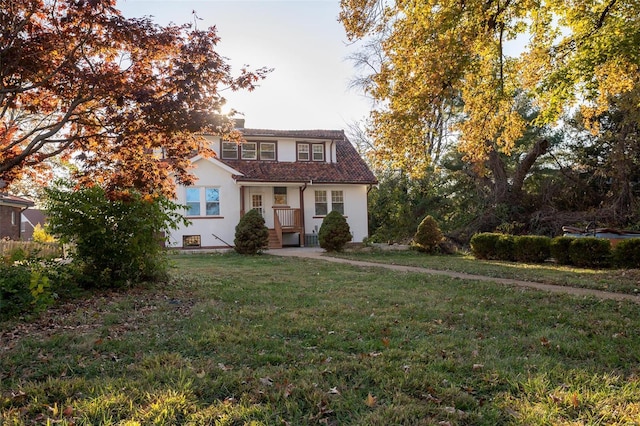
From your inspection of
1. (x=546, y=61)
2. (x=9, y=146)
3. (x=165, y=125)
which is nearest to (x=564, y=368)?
(x=165, y=125)

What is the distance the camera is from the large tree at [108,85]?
5.75m

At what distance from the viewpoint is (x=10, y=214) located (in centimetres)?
2553

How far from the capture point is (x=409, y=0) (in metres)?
8.94

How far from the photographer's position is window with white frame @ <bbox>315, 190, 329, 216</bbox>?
75.8ft

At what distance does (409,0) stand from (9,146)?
7.63 metres

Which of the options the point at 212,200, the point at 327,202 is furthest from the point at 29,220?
the point at 327,202

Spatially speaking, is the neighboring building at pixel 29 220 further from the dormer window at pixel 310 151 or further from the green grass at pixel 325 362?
the green grass at pixel 325 362

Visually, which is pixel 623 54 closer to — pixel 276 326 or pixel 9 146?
pixel 276 326

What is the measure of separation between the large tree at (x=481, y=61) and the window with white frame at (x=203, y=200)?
1234 cm

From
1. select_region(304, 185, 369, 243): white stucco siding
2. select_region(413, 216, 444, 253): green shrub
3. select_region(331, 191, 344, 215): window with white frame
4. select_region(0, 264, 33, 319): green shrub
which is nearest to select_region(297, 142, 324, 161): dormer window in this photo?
select_region(304, 185, 369, 243): white stucco siding

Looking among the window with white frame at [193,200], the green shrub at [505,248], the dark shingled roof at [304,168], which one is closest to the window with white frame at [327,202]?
the dark shingled roof at [304,168]

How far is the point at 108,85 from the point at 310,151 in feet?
59.6

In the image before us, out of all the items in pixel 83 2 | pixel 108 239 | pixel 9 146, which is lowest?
pixel 108 239

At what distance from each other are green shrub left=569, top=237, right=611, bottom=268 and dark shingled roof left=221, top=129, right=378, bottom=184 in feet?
38.5
